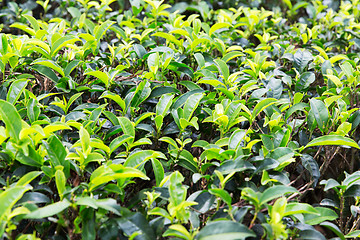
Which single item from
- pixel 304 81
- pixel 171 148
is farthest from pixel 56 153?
pixel 304 81

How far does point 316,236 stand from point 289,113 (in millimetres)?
721

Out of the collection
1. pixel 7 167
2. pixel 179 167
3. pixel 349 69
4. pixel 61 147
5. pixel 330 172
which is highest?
pixel 349 69

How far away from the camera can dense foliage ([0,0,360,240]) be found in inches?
52.7

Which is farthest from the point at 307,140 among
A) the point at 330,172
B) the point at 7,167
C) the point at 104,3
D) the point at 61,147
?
the point at 104,3

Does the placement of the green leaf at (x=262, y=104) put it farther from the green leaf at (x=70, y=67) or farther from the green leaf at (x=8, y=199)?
the green leaf at (x=8, y=199)

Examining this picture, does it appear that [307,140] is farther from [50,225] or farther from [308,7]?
[308,7]

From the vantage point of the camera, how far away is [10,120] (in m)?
1.42

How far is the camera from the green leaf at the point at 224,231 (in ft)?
3.92

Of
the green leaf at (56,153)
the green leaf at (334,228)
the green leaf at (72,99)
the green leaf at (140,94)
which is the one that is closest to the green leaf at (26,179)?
the green leaf at (56,153)

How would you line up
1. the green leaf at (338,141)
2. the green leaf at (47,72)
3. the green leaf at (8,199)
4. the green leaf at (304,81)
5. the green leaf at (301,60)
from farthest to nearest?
the green leaf at (301,60) → the green leaf at (304,81) → the green leaf at (47,72) → the green leaf at (338,141) → the green leaf at (8,199)

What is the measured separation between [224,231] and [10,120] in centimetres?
94

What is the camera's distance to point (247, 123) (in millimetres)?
2041

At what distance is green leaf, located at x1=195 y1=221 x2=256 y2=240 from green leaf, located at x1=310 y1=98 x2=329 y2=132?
2.86 ft

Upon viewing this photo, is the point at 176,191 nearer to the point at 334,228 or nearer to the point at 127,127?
the point at 127,127
